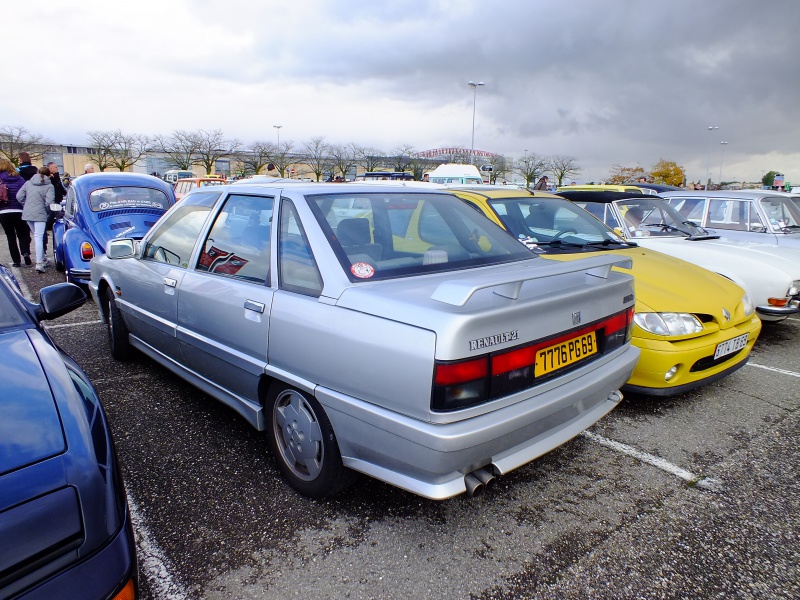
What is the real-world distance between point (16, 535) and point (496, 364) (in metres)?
1.53

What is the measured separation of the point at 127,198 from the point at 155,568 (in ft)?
21.6

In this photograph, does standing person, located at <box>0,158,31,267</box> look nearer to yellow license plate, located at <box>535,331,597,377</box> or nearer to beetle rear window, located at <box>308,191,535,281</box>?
beetle rear window, located at <box>308,191,535,281</box>

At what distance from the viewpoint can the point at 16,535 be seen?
1.24 m

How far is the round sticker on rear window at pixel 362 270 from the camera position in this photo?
2293 millimetres

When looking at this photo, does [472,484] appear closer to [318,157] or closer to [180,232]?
[180,232]

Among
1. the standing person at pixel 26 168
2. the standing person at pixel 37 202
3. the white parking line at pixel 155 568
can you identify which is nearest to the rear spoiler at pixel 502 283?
the white parking line at pixel 155 568

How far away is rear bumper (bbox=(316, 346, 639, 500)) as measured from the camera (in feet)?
6.16

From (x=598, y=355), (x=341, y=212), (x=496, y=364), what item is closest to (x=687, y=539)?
(x=598, y=355)

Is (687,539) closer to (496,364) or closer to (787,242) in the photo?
(496,364)

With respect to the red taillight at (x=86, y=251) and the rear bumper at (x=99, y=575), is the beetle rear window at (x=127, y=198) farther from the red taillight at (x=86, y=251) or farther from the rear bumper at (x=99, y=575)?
the rear bumper at (x=99, y=575)

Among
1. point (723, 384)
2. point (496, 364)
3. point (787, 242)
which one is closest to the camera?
point (496, 364)

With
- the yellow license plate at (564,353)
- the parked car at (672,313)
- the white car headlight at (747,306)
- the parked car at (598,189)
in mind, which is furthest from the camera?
the parked car at (598,189)

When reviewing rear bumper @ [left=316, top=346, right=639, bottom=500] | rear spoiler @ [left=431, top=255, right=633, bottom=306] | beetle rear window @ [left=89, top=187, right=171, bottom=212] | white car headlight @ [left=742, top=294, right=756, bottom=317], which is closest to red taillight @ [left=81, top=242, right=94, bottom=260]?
beetle rear window @ [left=89, top=187, right=171, bottom=212]

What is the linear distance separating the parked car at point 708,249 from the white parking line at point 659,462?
9.80 ft
